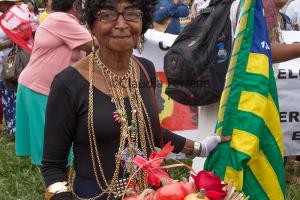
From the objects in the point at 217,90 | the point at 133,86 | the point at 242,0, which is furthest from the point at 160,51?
the point at 133,86

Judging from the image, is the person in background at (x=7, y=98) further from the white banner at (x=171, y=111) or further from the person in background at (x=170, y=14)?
the person in background at (x=170, y=14)

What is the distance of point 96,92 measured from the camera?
2326 mm

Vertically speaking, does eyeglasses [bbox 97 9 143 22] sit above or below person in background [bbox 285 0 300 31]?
above

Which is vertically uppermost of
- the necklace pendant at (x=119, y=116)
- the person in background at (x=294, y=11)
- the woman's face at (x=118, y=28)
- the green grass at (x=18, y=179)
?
the woman's face at (x=118, y=28)

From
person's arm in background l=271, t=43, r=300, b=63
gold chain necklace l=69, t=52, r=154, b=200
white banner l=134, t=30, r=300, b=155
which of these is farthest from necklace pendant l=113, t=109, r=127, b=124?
white banner l=134, t=30, r=300, b=155

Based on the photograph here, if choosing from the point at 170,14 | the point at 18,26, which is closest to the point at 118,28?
the point at 18,26

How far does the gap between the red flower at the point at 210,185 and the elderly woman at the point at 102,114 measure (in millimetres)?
528

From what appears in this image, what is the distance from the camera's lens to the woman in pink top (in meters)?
4.38

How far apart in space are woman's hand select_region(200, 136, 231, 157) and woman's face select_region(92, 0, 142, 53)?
64 centimetres

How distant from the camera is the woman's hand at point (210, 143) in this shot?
8.91 ft

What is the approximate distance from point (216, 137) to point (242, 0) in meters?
0.71

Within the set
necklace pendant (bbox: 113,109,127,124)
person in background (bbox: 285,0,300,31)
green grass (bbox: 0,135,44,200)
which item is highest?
necklace pendant (bbox: 113,109,127,124)

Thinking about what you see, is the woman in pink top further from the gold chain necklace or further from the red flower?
the red flower

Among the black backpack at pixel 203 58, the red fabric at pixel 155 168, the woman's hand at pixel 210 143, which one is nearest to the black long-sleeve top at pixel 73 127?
the red fabric at pixel 155 168
